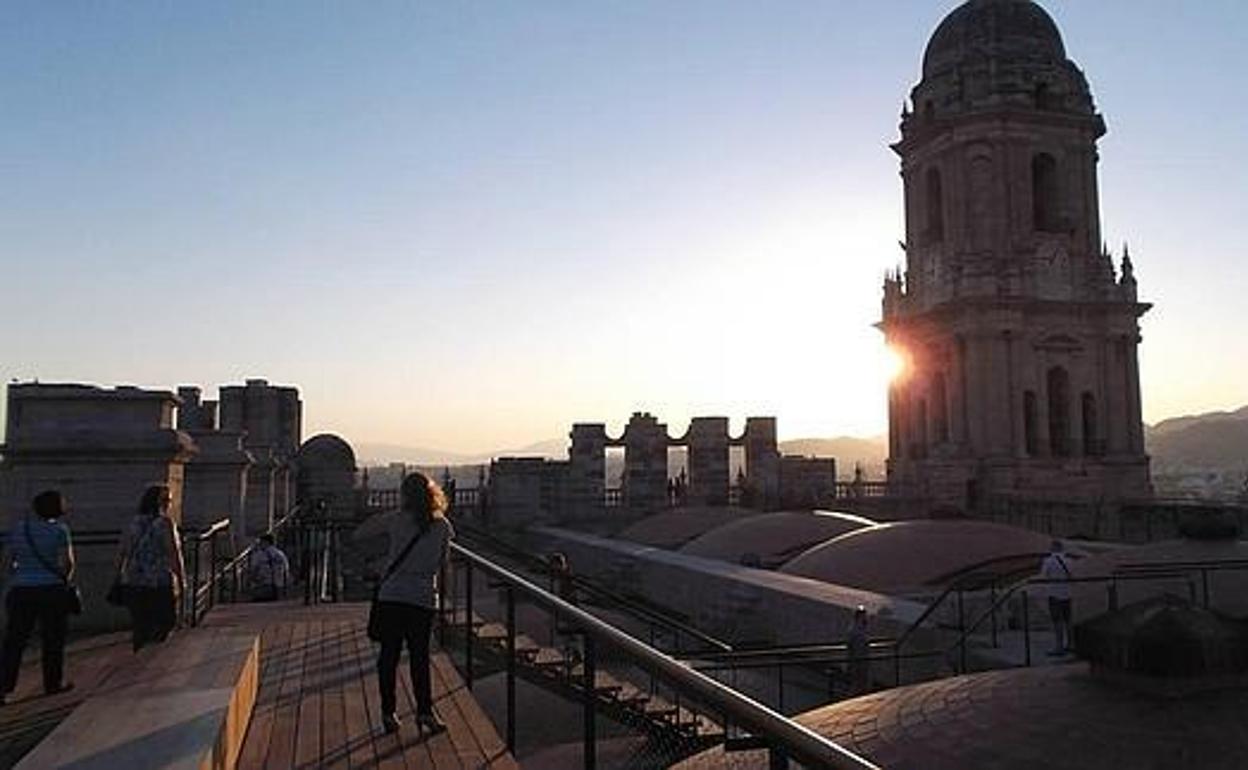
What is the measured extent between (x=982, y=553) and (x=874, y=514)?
610 inches

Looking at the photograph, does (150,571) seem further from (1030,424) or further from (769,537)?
(1030,424)

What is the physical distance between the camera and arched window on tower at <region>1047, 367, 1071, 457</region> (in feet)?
119

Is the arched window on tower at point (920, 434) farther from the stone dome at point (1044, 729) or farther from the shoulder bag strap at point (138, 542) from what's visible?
the shoulder bag strap at point (138, 542)

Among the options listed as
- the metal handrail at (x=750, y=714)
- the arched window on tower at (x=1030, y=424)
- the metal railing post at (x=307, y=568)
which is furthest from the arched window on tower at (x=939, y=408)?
the metal handrail at (x=750, y=714)

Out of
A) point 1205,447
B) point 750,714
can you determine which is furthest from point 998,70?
point 1205,447

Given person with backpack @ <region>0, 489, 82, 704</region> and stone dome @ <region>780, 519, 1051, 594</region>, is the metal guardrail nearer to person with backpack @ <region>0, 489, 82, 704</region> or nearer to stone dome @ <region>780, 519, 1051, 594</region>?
person with backpack @ <region>0, 489, 82, 704</region>

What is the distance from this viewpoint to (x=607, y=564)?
951 inches

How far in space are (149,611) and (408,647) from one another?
2.79 metres

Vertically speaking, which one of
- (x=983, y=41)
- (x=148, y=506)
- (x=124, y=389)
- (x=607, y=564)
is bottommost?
(x=607, y=564)

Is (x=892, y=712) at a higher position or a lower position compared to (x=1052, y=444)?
lower

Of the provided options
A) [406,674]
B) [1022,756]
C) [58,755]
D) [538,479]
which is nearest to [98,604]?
[406,674]

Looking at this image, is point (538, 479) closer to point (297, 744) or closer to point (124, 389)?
point (124, 389)

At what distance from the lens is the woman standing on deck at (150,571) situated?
7.73 metres

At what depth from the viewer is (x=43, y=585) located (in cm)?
723
